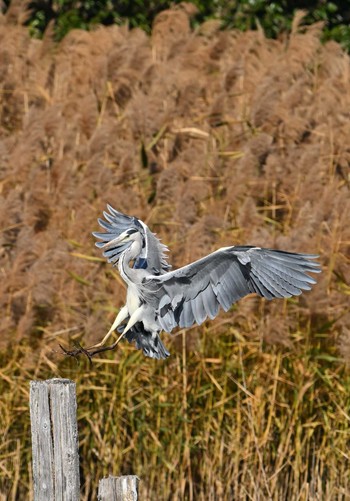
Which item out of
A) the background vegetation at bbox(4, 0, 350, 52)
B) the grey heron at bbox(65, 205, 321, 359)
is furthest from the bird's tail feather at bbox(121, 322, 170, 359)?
the background vegetation at bbox(4, 0, 350, 52)

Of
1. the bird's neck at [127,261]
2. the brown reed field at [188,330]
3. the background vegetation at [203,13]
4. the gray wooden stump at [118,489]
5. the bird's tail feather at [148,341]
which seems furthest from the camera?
the background vegetation at [203,13]

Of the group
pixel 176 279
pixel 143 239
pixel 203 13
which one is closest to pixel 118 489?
pixel 176 279

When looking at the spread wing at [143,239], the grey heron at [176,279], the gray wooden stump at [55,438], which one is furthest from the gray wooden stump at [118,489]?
the spread wing at [143,239]

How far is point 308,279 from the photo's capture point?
377 centimetres

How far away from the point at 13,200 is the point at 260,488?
6.26ft

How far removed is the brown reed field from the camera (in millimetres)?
5434

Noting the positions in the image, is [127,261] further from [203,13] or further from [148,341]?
[203,13]

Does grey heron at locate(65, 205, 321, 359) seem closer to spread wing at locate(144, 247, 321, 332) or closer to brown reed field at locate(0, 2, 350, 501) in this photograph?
spread wing at locate(144, 247, 321, 332)

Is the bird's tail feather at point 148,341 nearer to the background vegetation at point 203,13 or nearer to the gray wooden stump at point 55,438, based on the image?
the gray wooden stump at point 55,438

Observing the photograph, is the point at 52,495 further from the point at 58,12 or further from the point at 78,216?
the point at 58,12

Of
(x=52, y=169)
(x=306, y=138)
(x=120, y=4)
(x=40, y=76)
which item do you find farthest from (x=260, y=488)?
(x=120, y=4)

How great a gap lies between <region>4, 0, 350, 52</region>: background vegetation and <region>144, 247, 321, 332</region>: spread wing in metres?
7.73

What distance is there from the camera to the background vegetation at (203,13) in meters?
11.3

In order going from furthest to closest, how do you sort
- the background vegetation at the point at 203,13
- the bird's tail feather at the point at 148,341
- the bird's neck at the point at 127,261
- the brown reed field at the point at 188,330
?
1. the background vegetation at the point at 203,13
2. the brown reed field at the point at 188,330
3. the bird's tail feather at the point at 148,341
4. the bird's neck at the point at 127,261
